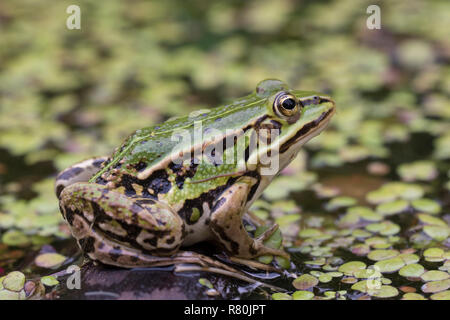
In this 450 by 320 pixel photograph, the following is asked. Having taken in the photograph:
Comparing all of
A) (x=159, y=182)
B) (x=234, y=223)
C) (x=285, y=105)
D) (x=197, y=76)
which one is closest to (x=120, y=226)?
(x=159, y=182)

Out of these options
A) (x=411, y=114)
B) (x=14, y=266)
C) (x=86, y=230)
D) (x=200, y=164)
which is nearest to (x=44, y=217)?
(x=14, y=266)

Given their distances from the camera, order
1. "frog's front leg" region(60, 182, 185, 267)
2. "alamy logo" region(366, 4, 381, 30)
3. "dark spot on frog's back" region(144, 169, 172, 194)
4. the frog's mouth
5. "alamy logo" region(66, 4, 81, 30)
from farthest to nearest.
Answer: "alamy logo" region(66, 4, 81, 30) < "alamy logo" region(366, 4, 381, 30) < the frog's mouth < "dark spot on frog's back" region(144, 169, 172, 194) < "frog's front leg" region(60, 182, 185, 267)

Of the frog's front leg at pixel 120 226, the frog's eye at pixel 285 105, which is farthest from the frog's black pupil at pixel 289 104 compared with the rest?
the frog's front leg at pixel 120 226

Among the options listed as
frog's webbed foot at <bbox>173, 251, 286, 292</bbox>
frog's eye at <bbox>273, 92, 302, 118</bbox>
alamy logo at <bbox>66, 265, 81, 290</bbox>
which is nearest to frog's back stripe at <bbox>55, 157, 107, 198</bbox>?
alamy logo at <bbox>66, 265, 81, 290</bbox>

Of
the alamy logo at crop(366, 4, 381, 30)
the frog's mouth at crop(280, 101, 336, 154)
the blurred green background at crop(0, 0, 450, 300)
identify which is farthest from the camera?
the alamy logo at crop(366, 4, 381, 30)

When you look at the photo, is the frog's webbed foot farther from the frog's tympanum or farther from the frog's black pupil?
the frog's black pupil

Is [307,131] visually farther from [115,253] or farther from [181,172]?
[115,253]
